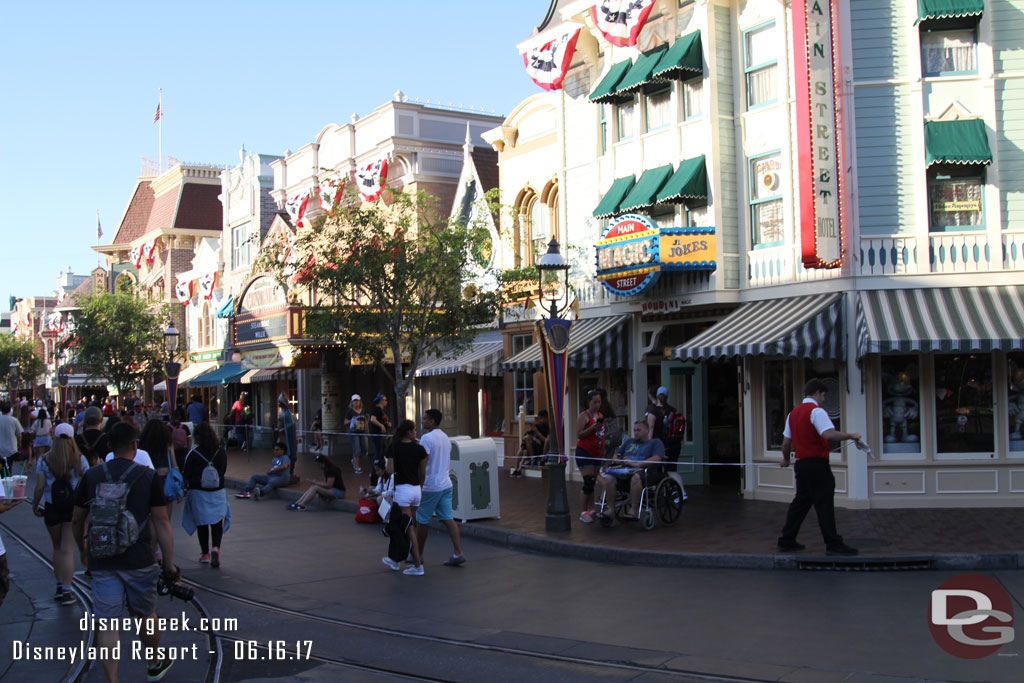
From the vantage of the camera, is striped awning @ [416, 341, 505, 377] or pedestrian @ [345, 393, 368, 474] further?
striped awning @ [416, 341, 505, 377]

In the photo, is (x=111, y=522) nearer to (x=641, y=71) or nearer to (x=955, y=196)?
(x=955, y=196)

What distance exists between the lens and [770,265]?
16219mm

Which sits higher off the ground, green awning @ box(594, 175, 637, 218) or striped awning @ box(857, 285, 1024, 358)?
green awning @ box(594, 175, 637, 218)

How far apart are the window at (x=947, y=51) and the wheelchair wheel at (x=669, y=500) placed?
24.5 ft

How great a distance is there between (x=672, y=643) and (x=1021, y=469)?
9.25 meters

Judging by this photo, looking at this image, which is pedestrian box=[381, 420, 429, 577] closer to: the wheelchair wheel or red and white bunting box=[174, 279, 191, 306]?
the wheelchair wheel

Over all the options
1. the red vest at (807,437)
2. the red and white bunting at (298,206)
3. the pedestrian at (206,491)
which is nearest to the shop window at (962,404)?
the red vest at (807,437)

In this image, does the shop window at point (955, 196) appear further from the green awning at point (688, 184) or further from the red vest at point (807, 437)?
the red vest at point (807, 437)

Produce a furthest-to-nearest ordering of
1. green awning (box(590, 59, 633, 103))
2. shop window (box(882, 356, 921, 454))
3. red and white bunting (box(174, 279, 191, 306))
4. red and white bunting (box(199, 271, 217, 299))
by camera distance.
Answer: red and white bunting (box(174, 279, 191, 306)), red and white bunting (box(199, 271, 217, 299)), green awning (box(590, 59, 633, 103)), shop window (box(882, 356, 921, 454))

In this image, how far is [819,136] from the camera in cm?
1441

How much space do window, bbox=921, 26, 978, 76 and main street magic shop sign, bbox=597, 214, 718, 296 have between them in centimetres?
417

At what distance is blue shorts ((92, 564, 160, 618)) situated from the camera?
20.5 ft

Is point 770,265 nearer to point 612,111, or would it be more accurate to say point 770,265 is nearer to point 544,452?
point 612,111

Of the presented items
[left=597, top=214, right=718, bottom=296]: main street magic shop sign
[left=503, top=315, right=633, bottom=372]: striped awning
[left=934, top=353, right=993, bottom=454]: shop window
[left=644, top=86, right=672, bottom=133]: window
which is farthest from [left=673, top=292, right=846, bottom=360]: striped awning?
[left=644, top=86, right=672, bottom=133]: window
